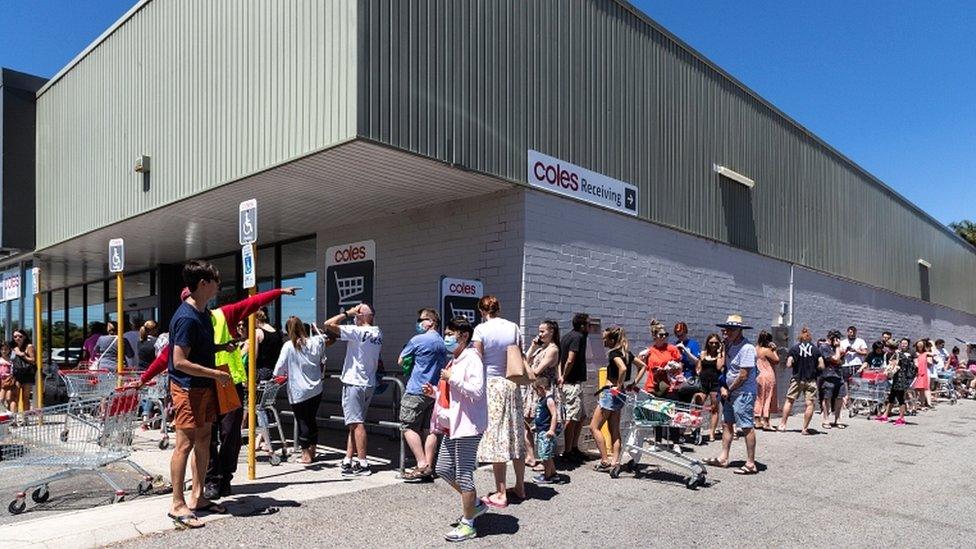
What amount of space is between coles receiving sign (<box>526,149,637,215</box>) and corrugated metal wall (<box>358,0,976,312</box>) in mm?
159

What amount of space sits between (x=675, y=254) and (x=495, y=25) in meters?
5.43

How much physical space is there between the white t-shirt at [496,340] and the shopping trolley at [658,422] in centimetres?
203

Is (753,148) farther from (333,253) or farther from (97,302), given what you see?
(97,302)

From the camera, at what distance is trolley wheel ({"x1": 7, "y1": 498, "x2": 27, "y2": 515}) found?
20.2 feet

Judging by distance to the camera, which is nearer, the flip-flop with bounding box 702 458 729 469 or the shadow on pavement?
the shadow on pavement

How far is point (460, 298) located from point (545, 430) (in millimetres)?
1842

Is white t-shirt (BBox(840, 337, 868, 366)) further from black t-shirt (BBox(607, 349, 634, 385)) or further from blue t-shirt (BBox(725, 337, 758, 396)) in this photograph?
black t-shirt (BBox(607, 349, 634, 385))

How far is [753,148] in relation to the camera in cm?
1497

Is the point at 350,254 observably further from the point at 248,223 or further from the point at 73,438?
the point at 73,438

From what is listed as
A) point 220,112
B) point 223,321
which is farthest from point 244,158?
point 223,321

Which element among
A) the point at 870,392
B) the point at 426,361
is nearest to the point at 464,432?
the point at 426,361

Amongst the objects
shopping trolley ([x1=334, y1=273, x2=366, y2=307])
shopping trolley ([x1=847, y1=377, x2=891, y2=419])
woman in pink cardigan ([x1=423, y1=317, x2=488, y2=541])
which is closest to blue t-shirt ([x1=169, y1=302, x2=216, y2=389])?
woman in pink cardigan ([x1=423, y1=317, x2=488, y2=541])

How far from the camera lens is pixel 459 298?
27.4 ft

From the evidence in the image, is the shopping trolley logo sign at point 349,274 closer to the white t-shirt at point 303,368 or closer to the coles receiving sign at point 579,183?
the white t-shirt at point 303,368
